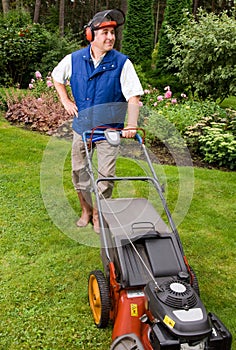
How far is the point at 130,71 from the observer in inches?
124

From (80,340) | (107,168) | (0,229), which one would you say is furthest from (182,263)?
(0,229)

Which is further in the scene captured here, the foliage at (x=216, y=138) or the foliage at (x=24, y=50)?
the foliage at (x=24, y=50)

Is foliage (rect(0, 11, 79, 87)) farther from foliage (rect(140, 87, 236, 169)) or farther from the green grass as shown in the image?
the green grass

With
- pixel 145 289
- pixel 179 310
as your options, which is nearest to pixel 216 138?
pixel 145 289

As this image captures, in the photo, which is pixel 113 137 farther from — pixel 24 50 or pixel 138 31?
pixel 138 31

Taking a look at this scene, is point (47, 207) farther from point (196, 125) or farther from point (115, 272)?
point (196, 125)

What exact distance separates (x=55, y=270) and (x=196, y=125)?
3447mm

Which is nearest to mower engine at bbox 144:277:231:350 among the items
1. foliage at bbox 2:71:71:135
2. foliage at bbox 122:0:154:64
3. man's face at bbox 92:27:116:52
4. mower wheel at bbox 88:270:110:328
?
mower wheel at bbox 88:270:110:328

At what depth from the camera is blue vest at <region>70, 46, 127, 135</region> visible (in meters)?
3.15

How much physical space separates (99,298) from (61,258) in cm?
85

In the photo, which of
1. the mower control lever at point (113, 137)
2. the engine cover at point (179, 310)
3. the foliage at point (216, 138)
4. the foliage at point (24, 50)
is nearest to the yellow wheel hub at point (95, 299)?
the engine cover at point (179, 310)

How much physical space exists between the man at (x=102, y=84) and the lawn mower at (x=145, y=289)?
0.35 m

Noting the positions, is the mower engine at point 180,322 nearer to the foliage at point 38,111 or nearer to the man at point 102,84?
the man at point 102,84

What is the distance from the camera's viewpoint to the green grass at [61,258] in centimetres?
263
